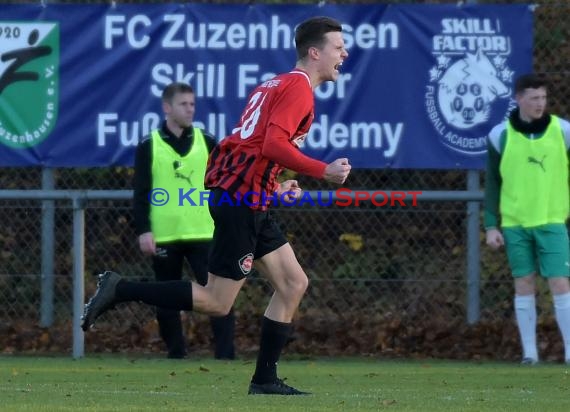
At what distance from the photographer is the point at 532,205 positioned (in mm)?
11047

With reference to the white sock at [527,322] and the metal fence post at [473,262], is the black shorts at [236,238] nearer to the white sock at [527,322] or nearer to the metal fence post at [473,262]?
the white sock at [527,322]

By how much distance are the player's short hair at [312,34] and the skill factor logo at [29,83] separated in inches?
199

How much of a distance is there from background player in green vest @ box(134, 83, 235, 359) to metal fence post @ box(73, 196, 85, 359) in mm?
753

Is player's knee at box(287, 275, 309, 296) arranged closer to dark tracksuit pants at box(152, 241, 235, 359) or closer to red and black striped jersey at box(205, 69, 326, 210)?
red and black striped jersey at box(205, 69, 326, 210)

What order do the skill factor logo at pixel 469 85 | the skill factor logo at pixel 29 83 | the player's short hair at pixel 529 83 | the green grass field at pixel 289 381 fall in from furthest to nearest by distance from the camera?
1. the skill factor logo at pixel 29 83
2. the skill factor logo at pixel 469 85
3. the player's short hair at pixel 529 83
4. the green grass field at pixel 289 381

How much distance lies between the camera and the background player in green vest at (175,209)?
37.1 ft

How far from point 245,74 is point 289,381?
379 centimetres

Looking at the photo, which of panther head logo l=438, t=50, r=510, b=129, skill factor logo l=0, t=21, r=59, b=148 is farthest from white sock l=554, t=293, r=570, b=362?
skill factor logo l=0, t=21, r=59, b=148

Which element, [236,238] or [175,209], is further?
[175,209]

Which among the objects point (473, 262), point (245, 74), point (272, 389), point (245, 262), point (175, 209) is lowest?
point (272, 389)

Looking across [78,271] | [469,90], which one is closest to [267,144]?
[78,271]

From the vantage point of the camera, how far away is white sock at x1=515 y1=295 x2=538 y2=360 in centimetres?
1103

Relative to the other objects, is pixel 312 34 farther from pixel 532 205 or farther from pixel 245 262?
pixel 532 205

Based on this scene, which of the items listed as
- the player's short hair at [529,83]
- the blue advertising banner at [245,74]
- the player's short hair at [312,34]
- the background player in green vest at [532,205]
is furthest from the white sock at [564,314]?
the player's short hair at [312,34]
